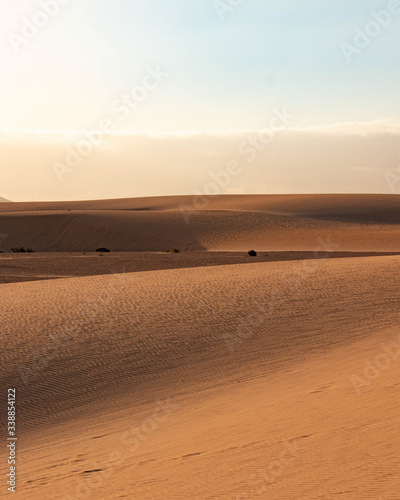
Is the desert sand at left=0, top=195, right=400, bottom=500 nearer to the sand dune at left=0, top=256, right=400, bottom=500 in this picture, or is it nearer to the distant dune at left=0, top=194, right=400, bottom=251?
the sand dune at left=0, top=256, right=400, bottom=500

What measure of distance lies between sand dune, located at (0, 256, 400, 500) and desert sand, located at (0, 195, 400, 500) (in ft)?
0.09

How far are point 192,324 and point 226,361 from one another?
2.30m

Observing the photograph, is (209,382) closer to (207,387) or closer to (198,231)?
(207,387)

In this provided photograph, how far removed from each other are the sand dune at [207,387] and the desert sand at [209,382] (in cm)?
3

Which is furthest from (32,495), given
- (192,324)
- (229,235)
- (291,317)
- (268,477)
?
(229,235)

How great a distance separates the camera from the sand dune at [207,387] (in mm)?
5328

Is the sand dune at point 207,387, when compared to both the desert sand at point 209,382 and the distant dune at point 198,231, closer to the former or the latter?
the desert sand at point 209,382

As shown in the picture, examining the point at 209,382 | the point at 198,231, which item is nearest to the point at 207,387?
the point at 209,382

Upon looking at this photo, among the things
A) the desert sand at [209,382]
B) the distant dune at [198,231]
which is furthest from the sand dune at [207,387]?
the distant dune at [198,231]

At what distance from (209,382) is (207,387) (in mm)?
253

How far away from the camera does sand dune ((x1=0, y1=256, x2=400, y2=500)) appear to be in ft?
17.5

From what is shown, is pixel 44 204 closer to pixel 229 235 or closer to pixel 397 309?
pixel 229 235

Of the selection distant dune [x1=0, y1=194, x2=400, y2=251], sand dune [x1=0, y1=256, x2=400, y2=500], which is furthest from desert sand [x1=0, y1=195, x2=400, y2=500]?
distant dune [x1=0, y1=194, x2=400, y2=251]

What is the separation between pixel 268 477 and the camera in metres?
5.07
